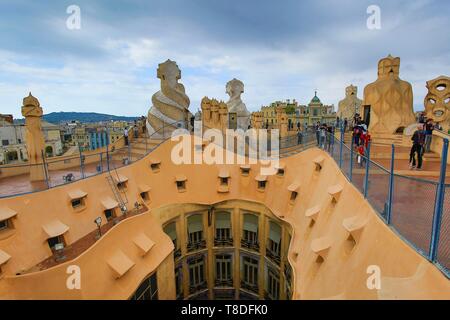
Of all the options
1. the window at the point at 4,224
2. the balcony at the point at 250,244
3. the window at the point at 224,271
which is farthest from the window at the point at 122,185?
the balcony at the point at 250,244

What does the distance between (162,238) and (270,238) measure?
7057 mm

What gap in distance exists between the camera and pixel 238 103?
1235 inches

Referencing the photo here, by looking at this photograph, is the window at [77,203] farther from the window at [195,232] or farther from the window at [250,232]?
the window at [250,232]

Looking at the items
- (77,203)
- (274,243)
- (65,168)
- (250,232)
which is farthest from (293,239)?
(65,168)

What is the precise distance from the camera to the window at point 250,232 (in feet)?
56.1

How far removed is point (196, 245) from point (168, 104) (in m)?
10.6

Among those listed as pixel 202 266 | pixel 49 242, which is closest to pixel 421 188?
pixel 49 242

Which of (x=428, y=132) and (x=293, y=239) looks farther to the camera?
(x=428, y=132)

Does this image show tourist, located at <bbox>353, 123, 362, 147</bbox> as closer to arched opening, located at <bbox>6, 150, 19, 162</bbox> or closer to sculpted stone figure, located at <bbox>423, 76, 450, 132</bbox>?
sculpted stone figure, located at <bbox>423, 76, 450, 132</bbox>

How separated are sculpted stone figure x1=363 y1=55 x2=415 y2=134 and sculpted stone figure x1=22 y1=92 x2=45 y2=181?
22011 mm

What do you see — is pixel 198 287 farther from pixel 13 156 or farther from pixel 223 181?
pixel 13 156

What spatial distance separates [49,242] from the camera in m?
9.56

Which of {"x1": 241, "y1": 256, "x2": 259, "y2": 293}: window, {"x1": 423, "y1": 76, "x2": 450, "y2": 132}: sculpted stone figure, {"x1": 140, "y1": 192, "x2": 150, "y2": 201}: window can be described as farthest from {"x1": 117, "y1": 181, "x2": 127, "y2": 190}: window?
{"x1": 423, "y1": 76, "x2": 450, "y2": 132}: sculpted stone figure

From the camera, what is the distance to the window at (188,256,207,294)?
672 inches
